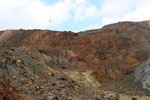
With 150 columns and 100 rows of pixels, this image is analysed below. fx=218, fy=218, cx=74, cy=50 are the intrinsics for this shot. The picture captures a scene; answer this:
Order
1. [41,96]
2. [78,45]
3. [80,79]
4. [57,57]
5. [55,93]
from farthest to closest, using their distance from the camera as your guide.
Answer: [78,45] < [57,57] < [80,79] < [55,93] < [41,96]

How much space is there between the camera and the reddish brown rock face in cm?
3188

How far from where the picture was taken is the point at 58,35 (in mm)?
42406

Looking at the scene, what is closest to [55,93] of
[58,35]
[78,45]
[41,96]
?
[41,96]

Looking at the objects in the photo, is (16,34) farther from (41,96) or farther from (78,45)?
(41,96)

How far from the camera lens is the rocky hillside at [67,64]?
49.2 ft

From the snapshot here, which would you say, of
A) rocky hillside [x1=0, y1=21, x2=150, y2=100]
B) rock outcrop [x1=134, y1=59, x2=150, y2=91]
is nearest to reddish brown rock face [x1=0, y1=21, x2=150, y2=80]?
rocky hillside [x1=0, y1=21, x2=150, y2=100]

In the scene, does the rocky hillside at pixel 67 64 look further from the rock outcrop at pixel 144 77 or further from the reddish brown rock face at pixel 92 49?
the rock outcrop at pixel 144 77

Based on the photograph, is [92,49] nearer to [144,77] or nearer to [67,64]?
[67,64]

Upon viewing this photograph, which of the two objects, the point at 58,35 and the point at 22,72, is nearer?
the point at 22,72

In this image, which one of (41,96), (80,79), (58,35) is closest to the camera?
(41,96)

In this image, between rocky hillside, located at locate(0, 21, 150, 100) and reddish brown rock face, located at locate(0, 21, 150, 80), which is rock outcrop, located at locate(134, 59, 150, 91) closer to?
rocky hillside, located at locate(0, 21, 150, 100)

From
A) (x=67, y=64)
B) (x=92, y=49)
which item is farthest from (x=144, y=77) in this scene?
(x=92, y=49)

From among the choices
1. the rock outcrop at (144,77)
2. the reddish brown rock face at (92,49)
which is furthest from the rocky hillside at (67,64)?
the rock outcrop at (144,77)

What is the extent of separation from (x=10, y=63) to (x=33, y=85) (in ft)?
9.92
